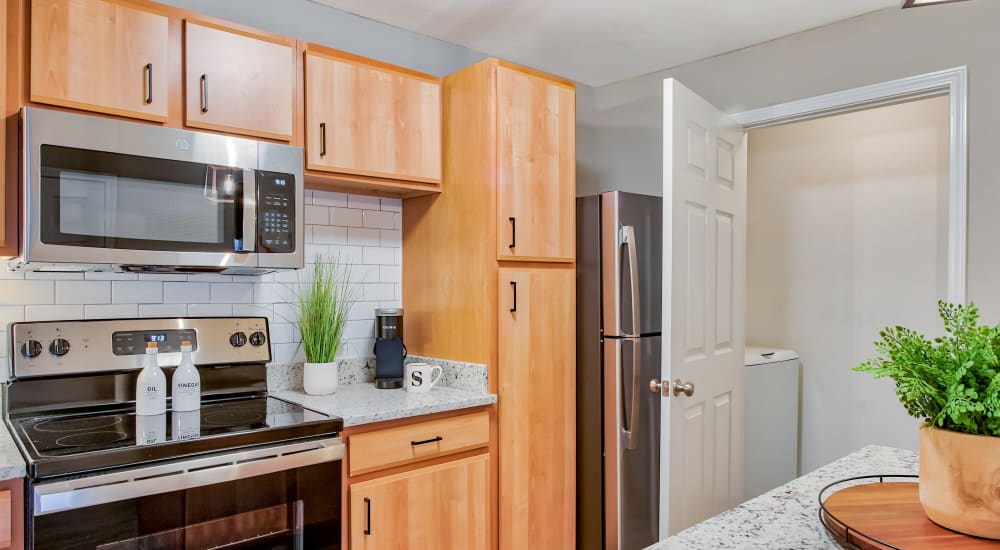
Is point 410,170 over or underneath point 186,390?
over

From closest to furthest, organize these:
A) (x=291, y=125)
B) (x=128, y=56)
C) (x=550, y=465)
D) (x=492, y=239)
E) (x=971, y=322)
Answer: (x=971, y=322), (x=128, y=56), (x=291, y=125), (x=492, y=239), (x=550, y=465)

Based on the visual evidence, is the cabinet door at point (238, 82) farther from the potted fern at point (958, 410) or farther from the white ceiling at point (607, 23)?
the potted fern at point (958, 410)

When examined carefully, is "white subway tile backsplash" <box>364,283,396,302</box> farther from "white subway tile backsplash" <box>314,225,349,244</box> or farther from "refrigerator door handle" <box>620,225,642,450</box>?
"refrigerator door handle" <box>620,225,642,450</box>

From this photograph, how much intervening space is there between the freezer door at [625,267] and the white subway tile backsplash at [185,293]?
62.1 inches

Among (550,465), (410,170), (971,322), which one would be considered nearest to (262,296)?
(410,170)

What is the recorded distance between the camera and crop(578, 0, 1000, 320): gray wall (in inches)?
92.3

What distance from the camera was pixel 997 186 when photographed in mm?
2322

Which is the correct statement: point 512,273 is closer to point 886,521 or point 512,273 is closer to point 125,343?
point 125,343

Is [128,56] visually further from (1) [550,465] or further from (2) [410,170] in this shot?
(1) [550,465]

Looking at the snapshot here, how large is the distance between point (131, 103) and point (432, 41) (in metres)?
1.42

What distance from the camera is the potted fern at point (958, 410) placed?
88 cm

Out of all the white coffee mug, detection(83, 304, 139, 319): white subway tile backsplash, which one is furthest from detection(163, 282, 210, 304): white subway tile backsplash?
the white coffee mug

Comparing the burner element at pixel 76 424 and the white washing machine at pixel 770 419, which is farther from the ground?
the burner element at pixel 76 424

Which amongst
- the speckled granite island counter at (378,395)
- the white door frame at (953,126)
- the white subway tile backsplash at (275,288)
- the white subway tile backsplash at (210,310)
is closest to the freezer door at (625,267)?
the speckled granite island counter at (378,395)
